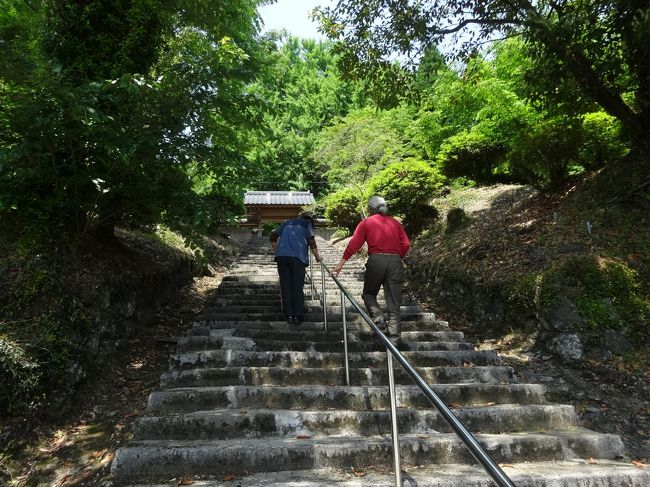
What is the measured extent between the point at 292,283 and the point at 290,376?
172 centimetres

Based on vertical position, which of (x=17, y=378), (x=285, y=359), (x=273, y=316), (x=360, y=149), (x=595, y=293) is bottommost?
(x=285, y=359)

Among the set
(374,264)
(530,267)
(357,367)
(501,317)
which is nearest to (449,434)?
(357,367)

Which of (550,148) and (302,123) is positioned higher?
(302,123)

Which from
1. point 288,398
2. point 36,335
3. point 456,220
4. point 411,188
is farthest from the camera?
point 411,188

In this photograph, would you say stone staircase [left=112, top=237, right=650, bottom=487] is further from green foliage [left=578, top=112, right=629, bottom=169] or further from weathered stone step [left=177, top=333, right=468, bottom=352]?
green foliage [left=578, top=112, right=629, bottom=169]

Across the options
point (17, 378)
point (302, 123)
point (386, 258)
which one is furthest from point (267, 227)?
point (17, 378)

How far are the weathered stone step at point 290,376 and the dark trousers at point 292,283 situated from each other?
1.64m

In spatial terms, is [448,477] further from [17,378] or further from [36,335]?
[36,335]

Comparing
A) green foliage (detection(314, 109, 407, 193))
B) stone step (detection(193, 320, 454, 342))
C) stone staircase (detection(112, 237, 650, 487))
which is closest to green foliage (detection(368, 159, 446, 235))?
green foliage (detection(314, 109, 407, 193))

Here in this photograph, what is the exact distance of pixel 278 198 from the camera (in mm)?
22781

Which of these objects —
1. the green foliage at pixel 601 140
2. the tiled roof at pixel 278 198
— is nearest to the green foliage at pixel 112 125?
the green foliage at pixel 601 140

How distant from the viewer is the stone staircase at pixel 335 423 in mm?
2844

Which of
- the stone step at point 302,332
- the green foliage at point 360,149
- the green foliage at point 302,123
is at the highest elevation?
the green foliage at point 302,123

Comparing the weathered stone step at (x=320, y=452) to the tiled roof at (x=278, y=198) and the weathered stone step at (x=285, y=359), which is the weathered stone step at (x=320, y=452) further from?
the tiled roof at (x=278, y=198)
